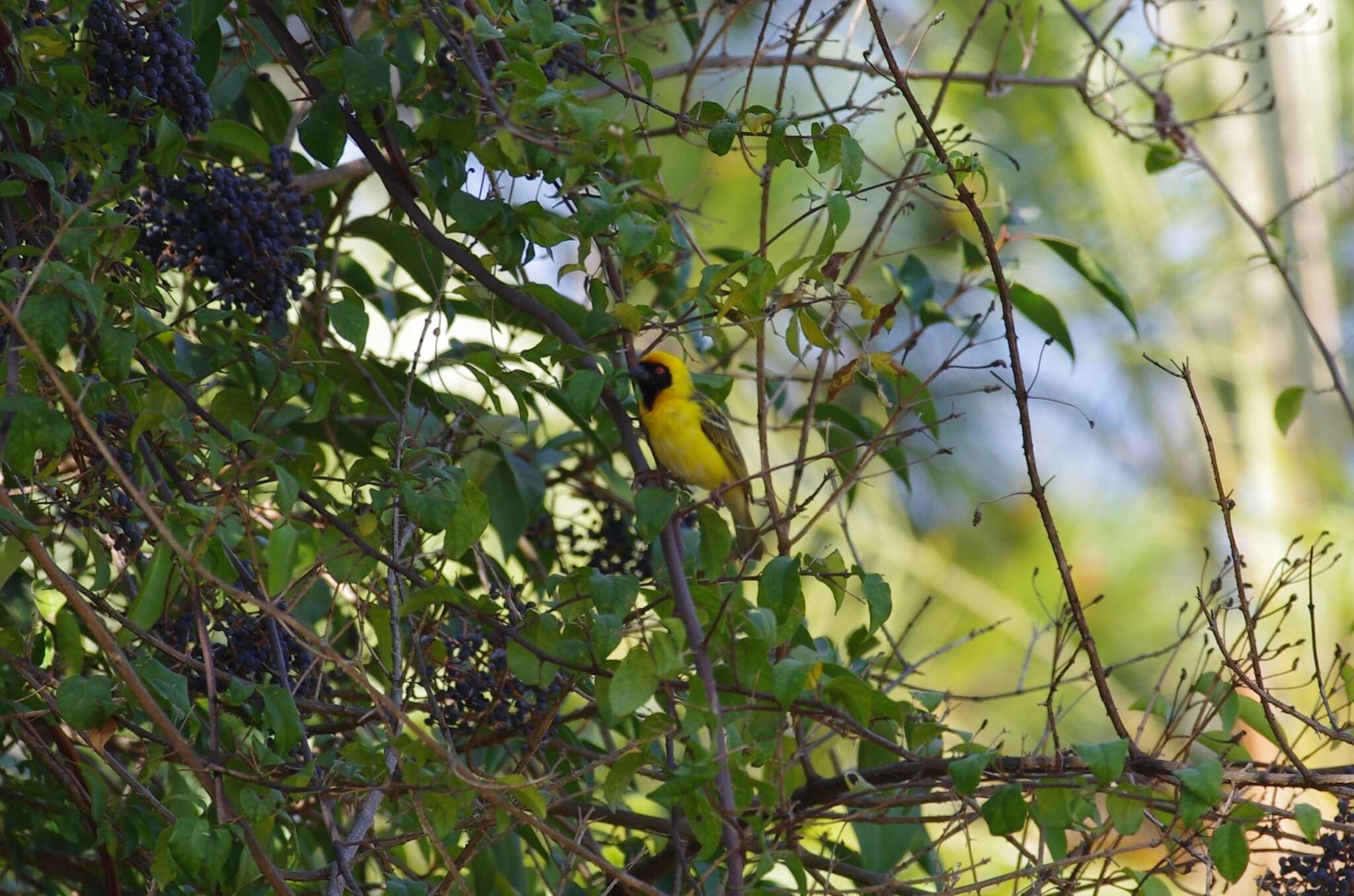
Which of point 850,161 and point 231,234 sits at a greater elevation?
point 850,161

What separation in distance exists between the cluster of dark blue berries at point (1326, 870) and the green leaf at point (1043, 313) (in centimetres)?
134

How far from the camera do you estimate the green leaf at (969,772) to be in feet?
5.63

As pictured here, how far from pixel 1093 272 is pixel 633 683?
1.94 metres

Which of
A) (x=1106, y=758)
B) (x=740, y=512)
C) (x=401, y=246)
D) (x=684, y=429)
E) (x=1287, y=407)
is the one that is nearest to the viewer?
(x=1106, y=758)

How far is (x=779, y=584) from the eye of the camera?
6.44ft

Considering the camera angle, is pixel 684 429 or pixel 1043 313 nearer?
pixel 1043 313

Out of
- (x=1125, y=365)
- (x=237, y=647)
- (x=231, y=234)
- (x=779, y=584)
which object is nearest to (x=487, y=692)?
(x=237, y=647)

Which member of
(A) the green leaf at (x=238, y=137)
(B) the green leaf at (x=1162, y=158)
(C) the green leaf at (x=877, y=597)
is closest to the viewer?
(C) the green leaf at (x=877, y=597)

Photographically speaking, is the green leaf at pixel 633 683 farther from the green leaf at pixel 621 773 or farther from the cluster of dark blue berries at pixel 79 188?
the cluster of dark blue berries at pixel 79 188

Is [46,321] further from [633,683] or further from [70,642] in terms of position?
[633,683]

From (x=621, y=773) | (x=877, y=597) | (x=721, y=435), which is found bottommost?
(x=621, y=773)

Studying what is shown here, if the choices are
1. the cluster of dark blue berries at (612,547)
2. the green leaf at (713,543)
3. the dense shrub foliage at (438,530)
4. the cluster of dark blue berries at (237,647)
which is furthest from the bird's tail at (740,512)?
the cluster of dark blue berries at (237,647)

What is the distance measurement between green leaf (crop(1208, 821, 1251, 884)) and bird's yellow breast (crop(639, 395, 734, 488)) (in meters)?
2.17

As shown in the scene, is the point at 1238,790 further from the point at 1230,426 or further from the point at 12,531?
the point at 1230,426
